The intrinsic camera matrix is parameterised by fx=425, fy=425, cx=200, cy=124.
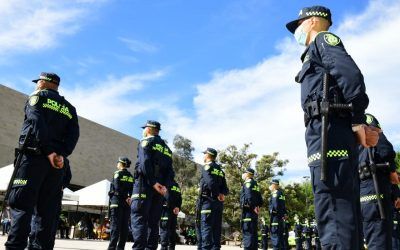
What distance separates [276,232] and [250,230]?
3186mm

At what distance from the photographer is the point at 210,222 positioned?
977cm

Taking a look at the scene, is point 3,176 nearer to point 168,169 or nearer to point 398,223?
point 168,169

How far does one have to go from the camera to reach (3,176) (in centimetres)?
1891

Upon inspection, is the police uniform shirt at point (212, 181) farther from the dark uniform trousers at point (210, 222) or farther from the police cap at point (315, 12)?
the police cap at point (315, 12)

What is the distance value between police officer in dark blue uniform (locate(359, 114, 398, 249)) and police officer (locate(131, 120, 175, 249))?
3.54 metres

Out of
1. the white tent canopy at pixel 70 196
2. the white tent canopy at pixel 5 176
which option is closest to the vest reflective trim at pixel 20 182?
the white tent canopy at pixel 5 176

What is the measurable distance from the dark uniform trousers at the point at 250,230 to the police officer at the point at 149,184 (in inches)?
162

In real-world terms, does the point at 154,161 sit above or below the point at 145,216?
above

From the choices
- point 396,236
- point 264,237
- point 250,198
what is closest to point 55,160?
point 396,236

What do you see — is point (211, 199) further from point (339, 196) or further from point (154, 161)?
point (339, 196)

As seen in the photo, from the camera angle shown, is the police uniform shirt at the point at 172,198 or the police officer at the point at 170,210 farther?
the police uniform shirt at the point at 172,198

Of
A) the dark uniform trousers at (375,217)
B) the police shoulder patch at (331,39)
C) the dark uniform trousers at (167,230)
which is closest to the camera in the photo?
the police shoulder patch at (331,39)

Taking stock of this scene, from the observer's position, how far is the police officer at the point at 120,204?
402 inches

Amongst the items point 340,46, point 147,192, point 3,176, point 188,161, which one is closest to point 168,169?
point 147,192
